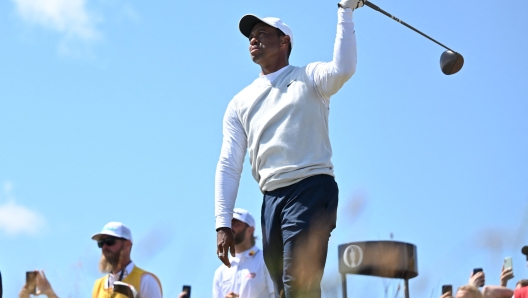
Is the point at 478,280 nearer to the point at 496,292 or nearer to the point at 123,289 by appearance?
the point at 496,292

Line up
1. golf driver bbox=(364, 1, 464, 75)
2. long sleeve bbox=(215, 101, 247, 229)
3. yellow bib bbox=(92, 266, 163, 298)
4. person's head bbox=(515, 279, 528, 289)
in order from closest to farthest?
long sleeve bbox=(215, 101, 247, 229)
golf driver bbox=(364, 1, 464, 75)
person's head bbox=(515, 279, 528, 289)
yellow bib bbox=(92, 266, 163, 298)

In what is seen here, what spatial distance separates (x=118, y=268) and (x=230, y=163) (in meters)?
2.96

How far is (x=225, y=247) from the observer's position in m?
5.61

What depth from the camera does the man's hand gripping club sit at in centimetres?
561

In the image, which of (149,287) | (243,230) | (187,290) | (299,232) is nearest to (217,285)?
(243,230)

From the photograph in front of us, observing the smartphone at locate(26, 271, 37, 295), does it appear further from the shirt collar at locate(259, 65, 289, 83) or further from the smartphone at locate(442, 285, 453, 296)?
the smartphone at locate(442, 285, 453, 296)

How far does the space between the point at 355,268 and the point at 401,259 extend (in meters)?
0.24

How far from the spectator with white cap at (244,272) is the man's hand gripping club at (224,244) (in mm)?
2584

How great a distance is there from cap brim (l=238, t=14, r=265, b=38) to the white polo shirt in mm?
2831

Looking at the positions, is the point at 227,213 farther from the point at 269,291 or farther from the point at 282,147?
the point at 269,291

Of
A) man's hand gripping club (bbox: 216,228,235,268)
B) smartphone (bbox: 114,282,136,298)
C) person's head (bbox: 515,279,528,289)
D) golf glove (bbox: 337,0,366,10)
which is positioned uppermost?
golf glove (bbox: 337,0,366,10)

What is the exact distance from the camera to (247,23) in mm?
6129

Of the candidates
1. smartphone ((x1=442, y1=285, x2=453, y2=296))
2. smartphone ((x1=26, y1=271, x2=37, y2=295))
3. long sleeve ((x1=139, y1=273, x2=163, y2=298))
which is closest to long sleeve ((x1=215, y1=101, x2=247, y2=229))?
smartphone ((x1=26, y1=271, x2=37, y2=295))

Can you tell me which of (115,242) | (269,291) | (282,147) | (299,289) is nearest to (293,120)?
(282,147)
